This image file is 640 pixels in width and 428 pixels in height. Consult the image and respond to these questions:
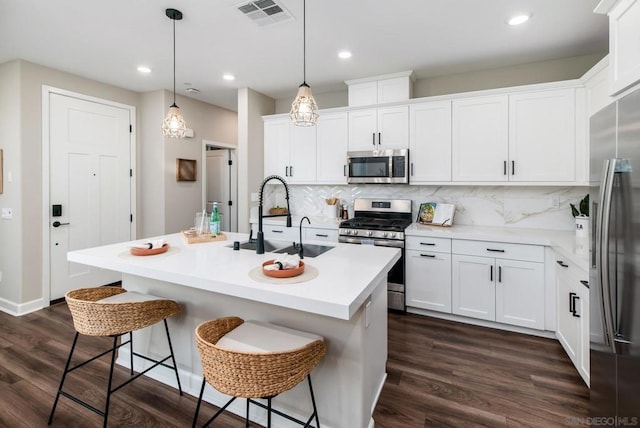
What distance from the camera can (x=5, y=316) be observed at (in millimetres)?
3453

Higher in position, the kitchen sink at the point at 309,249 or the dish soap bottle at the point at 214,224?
the dish soap bottle at the point at 214,224

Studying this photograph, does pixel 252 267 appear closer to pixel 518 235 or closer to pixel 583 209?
pixel 518 235

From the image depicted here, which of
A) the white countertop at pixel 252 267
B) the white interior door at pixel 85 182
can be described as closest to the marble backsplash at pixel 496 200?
the white countertop at pixel 252 267

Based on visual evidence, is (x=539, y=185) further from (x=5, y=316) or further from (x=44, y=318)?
(x=5, y=316)

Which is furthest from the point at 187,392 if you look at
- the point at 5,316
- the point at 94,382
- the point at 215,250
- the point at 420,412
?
the point at 5,316

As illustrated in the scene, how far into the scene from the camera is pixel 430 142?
3635 millimetres

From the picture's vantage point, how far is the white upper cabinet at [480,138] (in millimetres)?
3316

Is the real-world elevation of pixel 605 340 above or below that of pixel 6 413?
above

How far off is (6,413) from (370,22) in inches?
146

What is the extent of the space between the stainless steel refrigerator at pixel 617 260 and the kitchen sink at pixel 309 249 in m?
1.50

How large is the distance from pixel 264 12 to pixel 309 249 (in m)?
1.86

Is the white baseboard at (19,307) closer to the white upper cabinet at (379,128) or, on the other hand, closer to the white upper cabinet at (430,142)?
the white upper cabinet at (379,128)

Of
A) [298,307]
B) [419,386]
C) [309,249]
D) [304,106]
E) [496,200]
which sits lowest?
[419,386]

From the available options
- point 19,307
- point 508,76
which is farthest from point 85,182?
point 508,76
